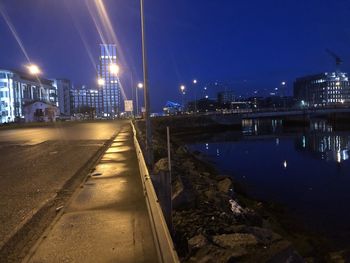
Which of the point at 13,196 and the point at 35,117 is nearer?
the point at 13,196

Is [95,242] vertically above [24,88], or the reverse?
[24,88]

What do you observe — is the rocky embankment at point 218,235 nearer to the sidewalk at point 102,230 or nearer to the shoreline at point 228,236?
the shoreline at point 228,236

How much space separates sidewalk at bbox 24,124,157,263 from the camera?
19.2 ft

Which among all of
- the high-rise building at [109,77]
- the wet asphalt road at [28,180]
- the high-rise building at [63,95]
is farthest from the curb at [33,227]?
the high-rise building at [63,95]

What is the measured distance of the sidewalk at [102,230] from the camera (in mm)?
5857

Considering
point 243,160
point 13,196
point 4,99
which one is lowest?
point 243,160

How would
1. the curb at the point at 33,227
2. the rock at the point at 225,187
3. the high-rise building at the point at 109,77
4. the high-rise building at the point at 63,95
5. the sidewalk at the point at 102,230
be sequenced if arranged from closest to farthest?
the sidewalk at the point at 102,230 < the curb at the point at 33,227 < the rock at the point at 225,187 < the high-rise building at the point at 109,77 < the high-rise building at the point at 63,95

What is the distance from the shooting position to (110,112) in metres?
150

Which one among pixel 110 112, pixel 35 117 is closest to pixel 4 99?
pixel 35 117

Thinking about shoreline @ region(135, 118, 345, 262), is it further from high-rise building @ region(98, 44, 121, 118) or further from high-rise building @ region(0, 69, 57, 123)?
high-rise building @ region(0, 69, 57, 123)

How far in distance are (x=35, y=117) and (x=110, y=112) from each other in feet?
176

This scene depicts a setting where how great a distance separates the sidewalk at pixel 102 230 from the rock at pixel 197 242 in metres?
0.66

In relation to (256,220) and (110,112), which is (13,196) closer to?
(256,220)

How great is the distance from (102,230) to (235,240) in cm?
242
